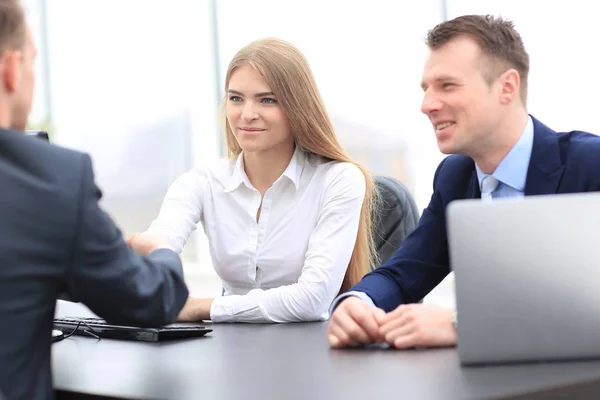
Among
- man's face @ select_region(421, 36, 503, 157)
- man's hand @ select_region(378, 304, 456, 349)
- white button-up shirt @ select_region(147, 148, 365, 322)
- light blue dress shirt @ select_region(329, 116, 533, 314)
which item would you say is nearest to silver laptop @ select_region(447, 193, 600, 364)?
man's hand @ select_region(378, 304, 456, 349)

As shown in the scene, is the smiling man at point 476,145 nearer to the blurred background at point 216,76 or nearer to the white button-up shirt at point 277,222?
the white button-up shirt at point 277,222

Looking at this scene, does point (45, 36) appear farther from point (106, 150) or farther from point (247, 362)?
point (247, 362)

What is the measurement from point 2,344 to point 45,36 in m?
6.77

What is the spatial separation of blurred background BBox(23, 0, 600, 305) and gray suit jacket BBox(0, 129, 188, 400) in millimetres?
3685

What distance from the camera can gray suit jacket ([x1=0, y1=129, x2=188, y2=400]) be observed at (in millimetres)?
1326

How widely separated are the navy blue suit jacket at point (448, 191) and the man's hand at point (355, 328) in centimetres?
29

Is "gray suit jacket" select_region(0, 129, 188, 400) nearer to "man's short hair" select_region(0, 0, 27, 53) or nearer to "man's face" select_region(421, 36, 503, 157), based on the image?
"man's short hair" select_region(0, 0, 27, 53)

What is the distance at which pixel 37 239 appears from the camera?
1336mm

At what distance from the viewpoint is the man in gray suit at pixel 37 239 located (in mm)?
1327

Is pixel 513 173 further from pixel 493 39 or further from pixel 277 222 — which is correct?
pixel 277 222

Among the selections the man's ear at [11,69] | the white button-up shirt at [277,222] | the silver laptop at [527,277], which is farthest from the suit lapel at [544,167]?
the man's ear at [11,69]

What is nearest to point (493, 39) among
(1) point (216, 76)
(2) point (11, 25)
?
(2) point (11, 25)

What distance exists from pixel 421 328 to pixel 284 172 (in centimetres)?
127

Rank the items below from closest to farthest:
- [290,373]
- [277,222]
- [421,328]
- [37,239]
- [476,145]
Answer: [37,239], [290,373], [421,328], [476,145], [277,222]
